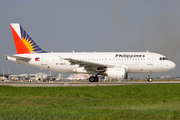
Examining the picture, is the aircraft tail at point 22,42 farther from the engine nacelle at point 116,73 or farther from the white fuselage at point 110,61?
the engine nacelle at point 116,73

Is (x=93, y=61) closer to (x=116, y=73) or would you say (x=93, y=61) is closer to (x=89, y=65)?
(x=89, y=65)

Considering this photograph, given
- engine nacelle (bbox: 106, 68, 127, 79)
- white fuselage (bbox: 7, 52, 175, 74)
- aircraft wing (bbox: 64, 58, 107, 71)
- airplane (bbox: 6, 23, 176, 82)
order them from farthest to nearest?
white fuselage (bbox: 7, 52, 175, 74) → airplane (bbox: 6, 23, 176, 82) → aircraft wing (bbox: 64, 58, 107, 71) → engine nacelle (bbox: 106, 68, 127, 79)

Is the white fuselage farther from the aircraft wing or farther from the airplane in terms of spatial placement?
the aircraft wing

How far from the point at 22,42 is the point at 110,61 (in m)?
13.7

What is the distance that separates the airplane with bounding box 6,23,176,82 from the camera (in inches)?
1331

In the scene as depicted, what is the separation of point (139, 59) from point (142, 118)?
1046 inches

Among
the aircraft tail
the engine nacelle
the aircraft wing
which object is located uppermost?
the aircraft tail

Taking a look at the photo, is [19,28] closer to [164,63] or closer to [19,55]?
[19,55]

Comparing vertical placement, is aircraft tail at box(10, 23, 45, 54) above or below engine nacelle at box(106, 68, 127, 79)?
above

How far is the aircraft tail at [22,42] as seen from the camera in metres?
37.3

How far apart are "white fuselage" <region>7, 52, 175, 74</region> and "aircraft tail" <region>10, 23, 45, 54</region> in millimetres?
1169

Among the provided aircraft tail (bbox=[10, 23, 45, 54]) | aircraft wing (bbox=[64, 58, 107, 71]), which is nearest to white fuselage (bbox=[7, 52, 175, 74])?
aircraft wing (bbox=[64, 58, 107, 71])

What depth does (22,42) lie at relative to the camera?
123 ft

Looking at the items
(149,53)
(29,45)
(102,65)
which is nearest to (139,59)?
(149,53)
